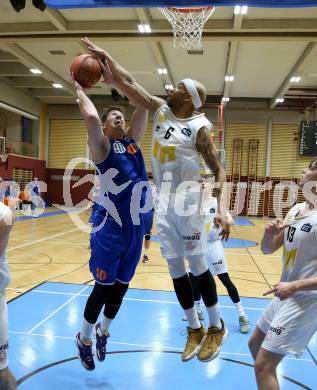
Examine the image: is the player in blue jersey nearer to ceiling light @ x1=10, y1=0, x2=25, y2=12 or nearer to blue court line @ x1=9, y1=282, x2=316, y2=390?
blue court line @ x1=9, y1=282, x2=316, y2=390

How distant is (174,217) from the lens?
11.2 ft

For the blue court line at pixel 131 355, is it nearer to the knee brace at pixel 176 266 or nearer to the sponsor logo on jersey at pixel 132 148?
the knee brace at pixel 176 266

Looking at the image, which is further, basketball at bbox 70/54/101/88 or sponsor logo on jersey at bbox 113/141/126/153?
sponsor logo on jersey at bbox 113/141/126/153

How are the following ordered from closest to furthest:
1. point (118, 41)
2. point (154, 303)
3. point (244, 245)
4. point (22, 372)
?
point (22, 372), point (154, 303), point (244, 245), point (118, 41)

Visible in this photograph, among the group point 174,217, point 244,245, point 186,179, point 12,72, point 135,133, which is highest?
point 12,72

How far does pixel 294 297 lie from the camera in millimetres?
2848

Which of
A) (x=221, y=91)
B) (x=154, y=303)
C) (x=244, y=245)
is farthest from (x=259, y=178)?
(x=154, y=303)

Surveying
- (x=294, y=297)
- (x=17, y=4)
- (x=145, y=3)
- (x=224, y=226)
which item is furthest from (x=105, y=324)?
(x=17, y=4)

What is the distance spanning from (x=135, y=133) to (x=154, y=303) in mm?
2985

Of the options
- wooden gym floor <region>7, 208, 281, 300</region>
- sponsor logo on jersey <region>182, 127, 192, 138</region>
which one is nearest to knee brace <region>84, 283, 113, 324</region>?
sponsor logo on jersey <region>182, 127, 192, 138</region>

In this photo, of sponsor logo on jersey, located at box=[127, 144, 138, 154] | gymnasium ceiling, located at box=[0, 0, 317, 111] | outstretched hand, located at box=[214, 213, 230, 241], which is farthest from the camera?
gymnasium ceiling, located at box=[0, 0, 317, 111]

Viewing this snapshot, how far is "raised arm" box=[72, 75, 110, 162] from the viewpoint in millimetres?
3283

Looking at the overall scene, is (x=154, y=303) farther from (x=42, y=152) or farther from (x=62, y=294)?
(x=42, y=152)

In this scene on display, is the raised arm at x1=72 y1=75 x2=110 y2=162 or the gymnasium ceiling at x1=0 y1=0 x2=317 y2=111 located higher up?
the gymnasium ceiling at x1=0 y1=0 x2=317 y2=111
